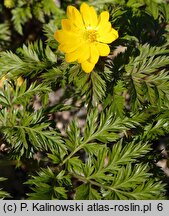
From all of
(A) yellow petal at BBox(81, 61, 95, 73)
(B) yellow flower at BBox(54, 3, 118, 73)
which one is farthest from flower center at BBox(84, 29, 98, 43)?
(A) yellow petal at BBox(81, 61, 95, 73)

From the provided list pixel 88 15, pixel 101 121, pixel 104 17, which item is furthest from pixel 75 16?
pixel 101 121

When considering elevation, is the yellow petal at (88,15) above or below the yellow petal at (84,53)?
above

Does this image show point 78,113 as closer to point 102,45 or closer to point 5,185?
point 5,185

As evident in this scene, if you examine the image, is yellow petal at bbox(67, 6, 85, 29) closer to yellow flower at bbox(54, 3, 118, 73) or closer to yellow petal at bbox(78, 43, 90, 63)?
yellow flower at bbox(54, 3, 118, 73)

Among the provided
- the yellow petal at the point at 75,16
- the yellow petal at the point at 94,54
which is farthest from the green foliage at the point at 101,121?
the yellow petal at the point at 75,16

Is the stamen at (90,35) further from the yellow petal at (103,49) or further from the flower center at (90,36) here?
the yellow petal at (103,49)
